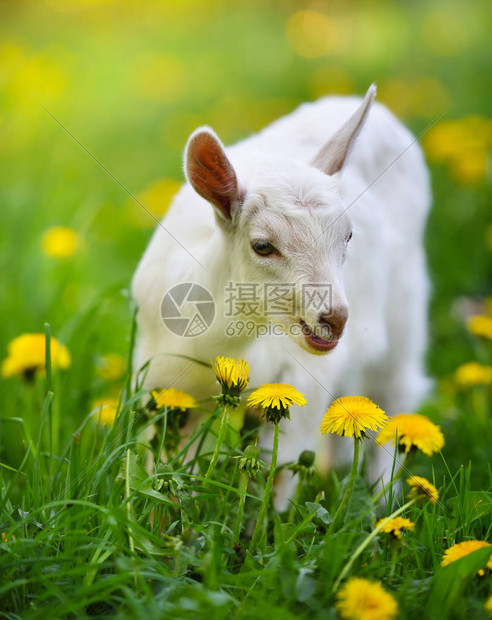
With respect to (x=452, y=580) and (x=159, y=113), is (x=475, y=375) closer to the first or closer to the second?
(x=452, y=580)

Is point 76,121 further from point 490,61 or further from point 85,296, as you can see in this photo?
point 490,61

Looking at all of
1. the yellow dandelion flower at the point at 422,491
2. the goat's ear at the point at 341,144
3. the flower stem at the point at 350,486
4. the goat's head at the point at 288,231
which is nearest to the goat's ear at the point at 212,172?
the goat's head at the point at 288,231

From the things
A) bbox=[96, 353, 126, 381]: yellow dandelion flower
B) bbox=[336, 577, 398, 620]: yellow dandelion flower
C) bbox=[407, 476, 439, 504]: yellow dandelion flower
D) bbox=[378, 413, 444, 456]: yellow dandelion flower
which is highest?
bbox=[378, 413, 444, 456]: yellow dandelion flower

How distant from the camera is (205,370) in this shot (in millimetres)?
2701

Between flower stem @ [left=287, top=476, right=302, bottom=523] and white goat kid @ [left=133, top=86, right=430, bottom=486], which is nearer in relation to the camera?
flower stem @ [left=287, top=476, right=302, bottom=523]

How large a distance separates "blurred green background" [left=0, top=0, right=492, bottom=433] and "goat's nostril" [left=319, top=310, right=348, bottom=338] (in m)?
0.93

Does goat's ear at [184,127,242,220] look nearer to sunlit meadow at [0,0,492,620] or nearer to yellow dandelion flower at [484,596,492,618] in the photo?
sunlit meadow at [0,0,492,620]

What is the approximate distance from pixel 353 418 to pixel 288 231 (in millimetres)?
675

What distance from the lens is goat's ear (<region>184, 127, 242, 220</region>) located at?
2.38m

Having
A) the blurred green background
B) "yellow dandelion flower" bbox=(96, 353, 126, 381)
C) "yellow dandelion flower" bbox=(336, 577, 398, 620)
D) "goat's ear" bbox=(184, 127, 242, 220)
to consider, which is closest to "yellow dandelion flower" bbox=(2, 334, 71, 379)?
the blurred green background

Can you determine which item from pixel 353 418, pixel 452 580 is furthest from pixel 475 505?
pixel 353 418

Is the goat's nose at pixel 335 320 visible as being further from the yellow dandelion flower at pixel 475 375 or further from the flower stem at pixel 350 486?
the yellow dandelion flower at pixel 475 375

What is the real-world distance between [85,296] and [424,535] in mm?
2721

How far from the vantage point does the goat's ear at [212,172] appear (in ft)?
7.82
